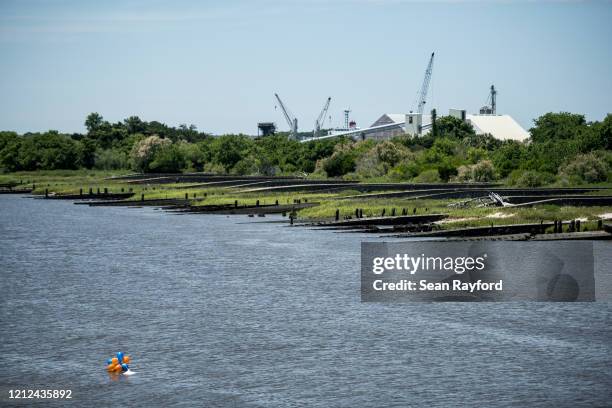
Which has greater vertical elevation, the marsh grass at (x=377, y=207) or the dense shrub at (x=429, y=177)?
the dense shrub at (x=429, y=177)

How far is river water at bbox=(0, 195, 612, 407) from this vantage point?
3481 centimetres

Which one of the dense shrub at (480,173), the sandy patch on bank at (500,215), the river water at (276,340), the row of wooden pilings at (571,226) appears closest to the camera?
the river water at (276,340)

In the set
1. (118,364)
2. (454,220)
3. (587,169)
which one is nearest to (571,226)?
(454,220)

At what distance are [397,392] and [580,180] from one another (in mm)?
105095

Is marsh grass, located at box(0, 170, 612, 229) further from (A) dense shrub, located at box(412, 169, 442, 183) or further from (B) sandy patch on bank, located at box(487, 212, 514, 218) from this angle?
(A) dense shrub, located at box(412, 169, 442, 183)

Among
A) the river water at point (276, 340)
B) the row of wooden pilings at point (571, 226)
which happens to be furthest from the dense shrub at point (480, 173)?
the river water at point (276, 340)

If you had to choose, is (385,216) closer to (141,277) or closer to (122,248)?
(122,248)

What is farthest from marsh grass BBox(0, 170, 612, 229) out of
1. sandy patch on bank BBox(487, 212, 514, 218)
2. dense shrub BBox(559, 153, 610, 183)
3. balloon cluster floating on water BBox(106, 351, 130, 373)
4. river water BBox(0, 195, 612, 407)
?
balloon cluster floating on water BBox(106, 351, 130, 373)

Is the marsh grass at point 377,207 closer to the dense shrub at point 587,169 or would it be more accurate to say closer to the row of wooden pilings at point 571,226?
the row of wooden pilings at point 571,226

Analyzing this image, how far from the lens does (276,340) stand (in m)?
42.7

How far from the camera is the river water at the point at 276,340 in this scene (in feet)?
114

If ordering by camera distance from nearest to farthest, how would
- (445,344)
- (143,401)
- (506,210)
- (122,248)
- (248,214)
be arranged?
1. (143,401)
2. (445,344)
3. (122,248)
4. (506,210)
5. (248,214)

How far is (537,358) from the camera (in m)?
39.2

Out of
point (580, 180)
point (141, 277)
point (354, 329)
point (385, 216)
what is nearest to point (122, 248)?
point (141, 277)
